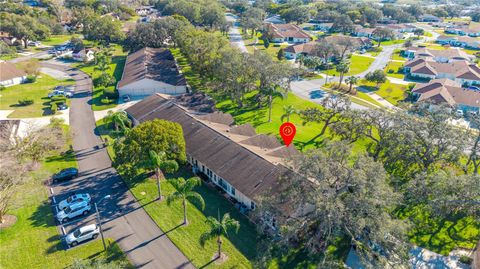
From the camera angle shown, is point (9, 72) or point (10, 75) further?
point (9, 72)

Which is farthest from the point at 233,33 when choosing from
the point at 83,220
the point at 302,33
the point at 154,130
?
the point at 83,220

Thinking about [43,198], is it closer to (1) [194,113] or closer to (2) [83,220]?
(2) [83,220]

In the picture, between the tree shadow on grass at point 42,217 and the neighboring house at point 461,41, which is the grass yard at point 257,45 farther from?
the tree shadow on grass at point 42,217

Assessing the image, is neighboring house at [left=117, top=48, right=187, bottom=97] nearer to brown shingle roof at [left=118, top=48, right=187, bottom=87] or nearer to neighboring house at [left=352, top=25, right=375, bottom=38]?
brown shingle roof at [left=118, top=48, right=187, bottom=87]

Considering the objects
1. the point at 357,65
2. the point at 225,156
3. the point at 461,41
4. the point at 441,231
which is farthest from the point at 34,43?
the point at 461,41

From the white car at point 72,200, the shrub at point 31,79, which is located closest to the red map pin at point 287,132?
the white car at point 72,200

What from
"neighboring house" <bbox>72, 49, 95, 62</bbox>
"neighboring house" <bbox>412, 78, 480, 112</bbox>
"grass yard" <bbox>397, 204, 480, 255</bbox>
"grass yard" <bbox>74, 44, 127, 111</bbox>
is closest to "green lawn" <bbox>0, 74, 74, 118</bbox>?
"grass yard" <bbox>74, 44, 127, 111</bbox>

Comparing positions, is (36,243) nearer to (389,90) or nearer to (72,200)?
(72,200)
